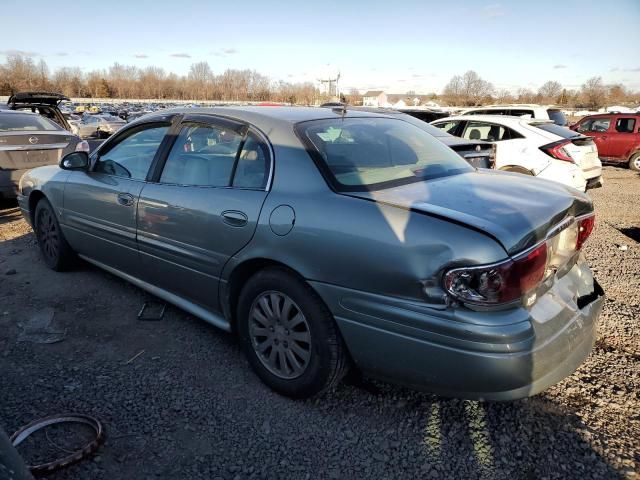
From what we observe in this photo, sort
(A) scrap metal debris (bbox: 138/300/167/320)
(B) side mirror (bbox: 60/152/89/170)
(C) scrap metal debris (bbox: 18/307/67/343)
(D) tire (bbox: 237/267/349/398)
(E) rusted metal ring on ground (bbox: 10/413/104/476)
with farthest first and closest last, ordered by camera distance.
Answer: (B) side mirror (bbox: 60/152/89/170), (A) scrap metal debris (bbox: 138/300/167/320), (C) scrap metal debris (bbox: 18/307/67/343), (D) tire (bbox: 237/267/349/398), (E) rusted metal ring on ground (bbox: 10/413/104/476)

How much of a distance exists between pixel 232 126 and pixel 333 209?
1081 millimetres

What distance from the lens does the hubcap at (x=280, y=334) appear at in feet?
8.09

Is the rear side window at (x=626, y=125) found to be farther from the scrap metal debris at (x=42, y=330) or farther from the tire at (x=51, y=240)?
the scrap metal debris at (x=42, y=330)

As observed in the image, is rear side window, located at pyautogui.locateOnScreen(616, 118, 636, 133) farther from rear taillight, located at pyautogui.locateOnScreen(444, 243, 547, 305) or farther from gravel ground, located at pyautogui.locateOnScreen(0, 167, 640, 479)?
rear taillight, located at pyautogui.locateOnScreen(444, 243, 547, 305)

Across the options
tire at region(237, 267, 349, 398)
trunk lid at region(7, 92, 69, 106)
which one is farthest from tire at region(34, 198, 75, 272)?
trunk lid at region(7, 92, 69, 106)

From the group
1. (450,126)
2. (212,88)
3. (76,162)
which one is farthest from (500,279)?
(212,88)

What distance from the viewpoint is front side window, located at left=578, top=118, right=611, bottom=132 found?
14.0 metres

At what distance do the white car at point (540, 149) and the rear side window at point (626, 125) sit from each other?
22.5 feet

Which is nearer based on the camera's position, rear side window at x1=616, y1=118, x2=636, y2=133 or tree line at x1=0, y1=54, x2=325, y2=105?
rear side window at x1=616, y1=118, x2=636, y2=133

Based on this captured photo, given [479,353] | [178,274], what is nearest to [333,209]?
[479,353]

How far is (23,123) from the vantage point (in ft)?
24.8

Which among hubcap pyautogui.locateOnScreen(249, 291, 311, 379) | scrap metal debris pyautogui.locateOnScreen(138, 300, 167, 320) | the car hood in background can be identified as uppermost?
the car hood in background

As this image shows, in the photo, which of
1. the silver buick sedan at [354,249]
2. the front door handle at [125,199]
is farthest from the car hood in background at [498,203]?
the front door handle at [125,199]

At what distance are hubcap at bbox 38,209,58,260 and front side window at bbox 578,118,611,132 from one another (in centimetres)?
1506
